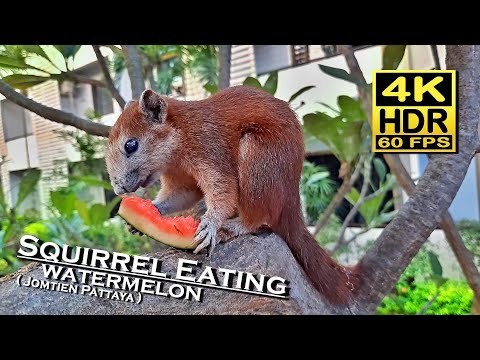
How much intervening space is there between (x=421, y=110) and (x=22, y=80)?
0.87 m

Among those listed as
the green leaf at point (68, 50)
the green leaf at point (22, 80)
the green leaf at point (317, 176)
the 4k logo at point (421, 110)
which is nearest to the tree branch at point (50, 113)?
the green leaf at point (22, 80)

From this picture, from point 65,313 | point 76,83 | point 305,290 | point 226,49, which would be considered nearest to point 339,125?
point 226,49

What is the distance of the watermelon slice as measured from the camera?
0.90 metres

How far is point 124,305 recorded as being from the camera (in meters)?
0.97

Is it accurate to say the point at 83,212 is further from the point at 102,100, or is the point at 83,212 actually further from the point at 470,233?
the point at 470,233

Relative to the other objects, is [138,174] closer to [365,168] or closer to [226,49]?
[226,49]

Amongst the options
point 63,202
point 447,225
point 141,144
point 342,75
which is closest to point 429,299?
point 447,225

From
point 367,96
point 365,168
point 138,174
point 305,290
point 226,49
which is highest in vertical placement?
point 226,49

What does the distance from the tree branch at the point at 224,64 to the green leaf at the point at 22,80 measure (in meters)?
0.41

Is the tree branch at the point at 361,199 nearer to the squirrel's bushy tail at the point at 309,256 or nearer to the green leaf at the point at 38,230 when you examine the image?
the squirrel's bushy tail at the point at 309,256

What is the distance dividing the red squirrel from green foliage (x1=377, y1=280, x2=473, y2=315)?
15.6 inches

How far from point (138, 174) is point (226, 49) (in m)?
0.50

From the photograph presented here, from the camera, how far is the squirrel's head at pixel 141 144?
914 millimetres

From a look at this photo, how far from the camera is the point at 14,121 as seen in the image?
47.1 inches
